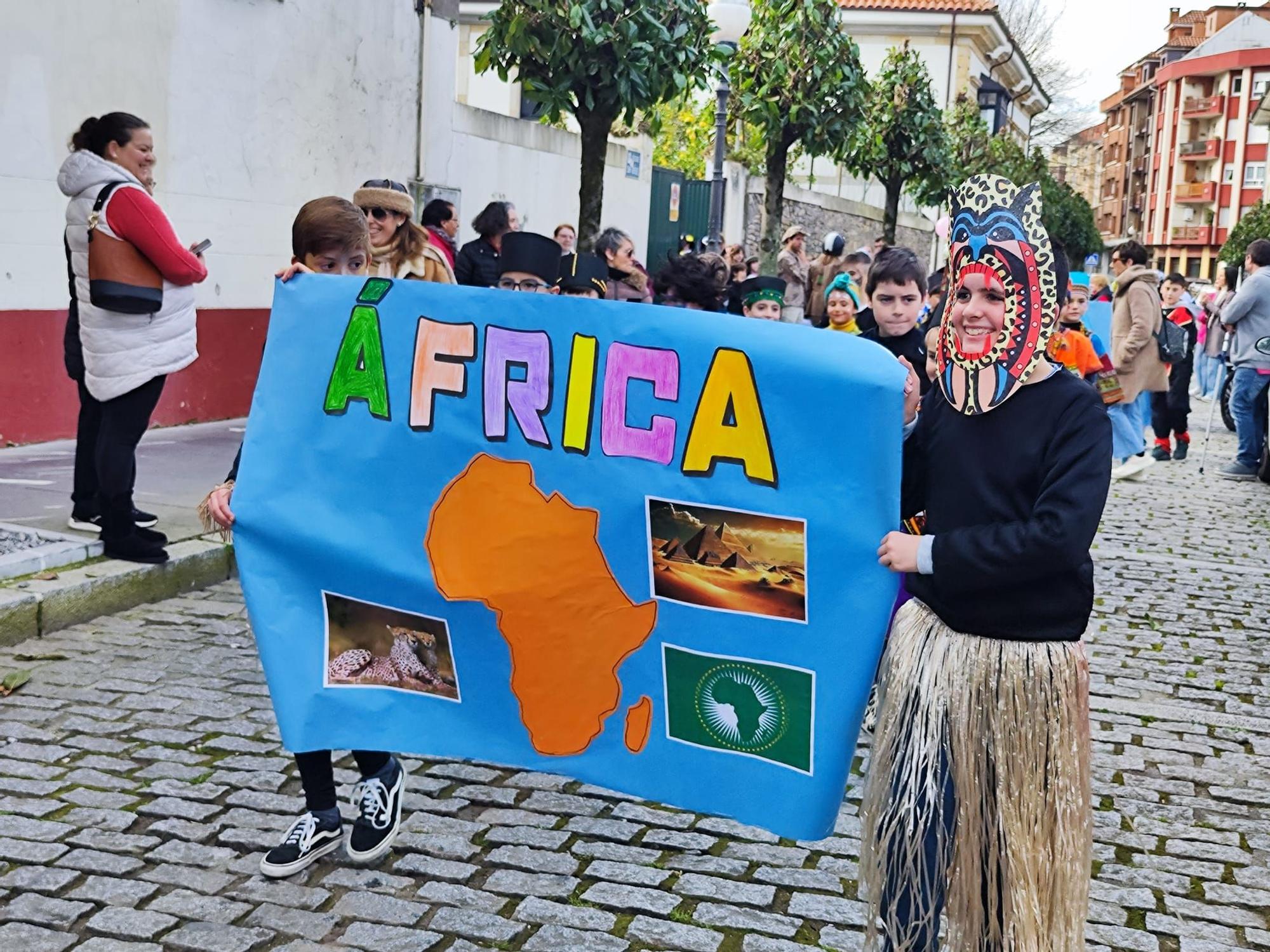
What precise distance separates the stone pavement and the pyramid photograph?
89 centimetres

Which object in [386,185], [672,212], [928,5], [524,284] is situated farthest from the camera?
[928,5]

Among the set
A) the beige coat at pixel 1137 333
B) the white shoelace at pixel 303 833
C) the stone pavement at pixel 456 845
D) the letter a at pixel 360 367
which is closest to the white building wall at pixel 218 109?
A: the stone pavement at pixel 456 845

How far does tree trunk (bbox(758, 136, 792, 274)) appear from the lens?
17906 millimetres

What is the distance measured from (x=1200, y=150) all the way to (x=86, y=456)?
88133 millimetres

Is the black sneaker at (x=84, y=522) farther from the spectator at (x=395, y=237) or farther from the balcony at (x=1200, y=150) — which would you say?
the balcony at (x=1200, y=150)

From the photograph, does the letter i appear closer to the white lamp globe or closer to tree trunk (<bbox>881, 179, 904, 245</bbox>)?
the white lamp globe

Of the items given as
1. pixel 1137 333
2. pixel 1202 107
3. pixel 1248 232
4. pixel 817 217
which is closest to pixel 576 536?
pixel 1137 333

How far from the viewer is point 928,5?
41.9 m

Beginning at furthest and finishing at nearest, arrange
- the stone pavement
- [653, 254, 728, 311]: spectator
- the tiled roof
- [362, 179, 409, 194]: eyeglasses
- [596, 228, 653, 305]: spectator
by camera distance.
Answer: the tiled roof
[596, 228, 653, 305]: spectator
[362, 179, 409, 194]: eyeglasses
[653, 254, 728, 311]: spectator
the stone pavement

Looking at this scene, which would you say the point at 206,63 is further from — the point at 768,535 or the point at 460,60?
the point at 460,60

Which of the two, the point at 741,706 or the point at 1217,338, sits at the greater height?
the point at 1217,338

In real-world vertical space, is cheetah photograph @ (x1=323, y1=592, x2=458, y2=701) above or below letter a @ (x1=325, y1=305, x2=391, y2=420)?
below

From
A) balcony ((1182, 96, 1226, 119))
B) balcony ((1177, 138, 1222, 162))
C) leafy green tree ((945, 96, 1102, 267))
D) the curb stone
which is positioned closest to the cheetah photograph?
the curb stone

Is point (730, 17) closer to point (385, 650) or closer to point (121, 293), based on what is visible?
point (121, 293)
